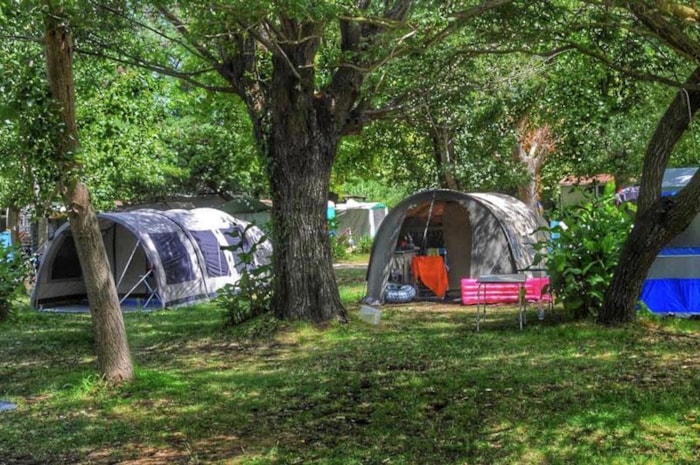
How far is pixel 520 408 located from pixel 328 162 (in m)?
4.94

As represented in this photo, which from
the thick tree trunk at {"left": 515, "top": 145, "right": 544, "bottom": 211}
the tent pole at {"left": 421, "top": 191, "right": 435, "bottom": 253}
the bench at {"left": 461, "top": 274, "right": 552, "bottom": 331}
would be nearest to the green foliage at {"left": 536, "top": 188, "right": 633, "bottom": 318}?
the bench at {"left": 461, "top": 274, "right": 552, "bottom": 331}

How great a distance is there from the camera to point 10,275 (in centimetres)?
1231

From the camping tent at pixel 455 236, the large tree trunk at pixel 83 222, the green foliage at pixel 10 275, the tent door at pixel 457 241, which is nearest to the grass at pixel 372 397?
the large tree trunk at pixel 83 222

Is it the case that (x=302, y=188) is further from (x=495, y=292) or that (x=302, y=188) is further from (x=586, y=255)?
(x=495, y=292)

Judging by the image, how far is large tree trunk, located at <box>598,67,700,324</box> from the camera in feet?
25.5

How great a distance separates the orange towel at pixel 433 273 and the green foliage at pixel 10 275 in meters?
6.43

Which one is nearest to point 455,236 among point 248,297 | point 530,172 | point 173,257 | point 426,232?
point 426,232

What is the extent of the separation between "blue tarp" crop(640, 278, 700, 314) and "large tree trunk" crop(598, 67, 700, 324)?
1.00 metres

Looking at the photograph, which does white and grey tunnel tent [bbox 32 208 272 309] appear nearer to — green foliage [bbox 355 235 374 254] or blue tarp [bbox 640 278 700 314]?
blue tarp [bbox 640 278 700 314]

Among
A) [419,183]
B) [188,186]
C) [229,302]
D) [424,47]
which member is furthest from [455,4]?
[188,186]

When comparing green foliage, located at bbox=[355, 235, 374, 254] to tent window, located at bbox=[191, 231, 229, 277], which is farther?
green foliage, located at bbox=[355, 235, 374, 254]

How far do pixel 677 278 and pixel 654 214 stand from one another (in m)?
1.70

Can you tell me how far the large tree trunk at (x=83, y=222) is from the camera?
20.9 feet

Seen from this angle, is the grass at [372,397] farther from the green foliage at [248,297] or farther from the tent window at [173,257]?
the tent window at [173,257]
